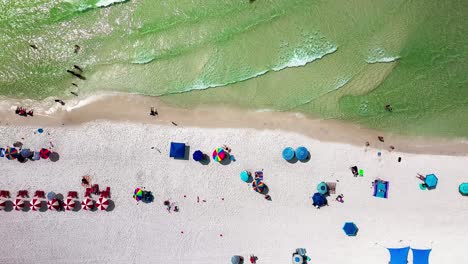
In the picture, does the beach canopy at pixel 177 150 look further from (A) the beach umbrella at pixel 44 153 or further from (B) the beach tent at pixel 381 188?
(B) the beach tent at pixel 381 188

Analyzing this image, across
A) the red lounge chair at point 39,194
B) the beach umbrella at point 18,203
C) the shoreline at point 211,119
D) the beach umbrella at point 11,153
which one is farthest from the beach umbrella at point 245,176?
the beach umbrella at point 11,153

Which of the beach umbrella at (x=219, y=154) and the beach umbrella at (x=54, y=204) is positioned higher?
the beach umbrella at (x=219, y=154)

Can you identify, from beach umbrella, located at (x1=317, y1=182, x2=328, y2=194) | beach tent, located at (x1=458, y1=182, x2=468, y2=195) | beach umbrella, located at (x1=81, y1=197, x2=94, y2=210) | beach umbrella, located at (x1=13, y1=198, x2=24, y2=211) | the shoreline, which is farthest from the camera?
beach umbrella, located at (x1=13, y1=198, x2=24, y2=211)

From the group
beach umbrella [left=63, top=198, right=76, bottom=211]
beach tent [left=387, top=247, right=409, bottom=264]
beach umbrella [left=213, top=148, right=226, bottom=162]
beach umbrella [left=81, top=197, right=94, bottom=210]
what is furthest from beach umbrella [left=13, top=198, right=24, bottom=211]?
Result: beach tent [left=387, top=247, right=409, bottom=264]

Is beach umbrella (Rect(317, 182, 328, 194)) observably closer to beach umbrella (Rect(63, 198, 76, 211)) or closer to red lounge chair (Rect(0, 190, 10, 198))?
beach umbrella (Rect(63, 198, 76, 211))

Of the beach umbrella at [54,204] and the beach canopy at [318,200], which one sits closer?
the beach canopy at [318,200]

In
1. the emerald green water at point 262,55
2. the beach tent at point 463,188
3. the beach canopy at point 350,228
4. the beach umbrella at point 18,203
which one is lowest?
the beach canopy at point 350,228
